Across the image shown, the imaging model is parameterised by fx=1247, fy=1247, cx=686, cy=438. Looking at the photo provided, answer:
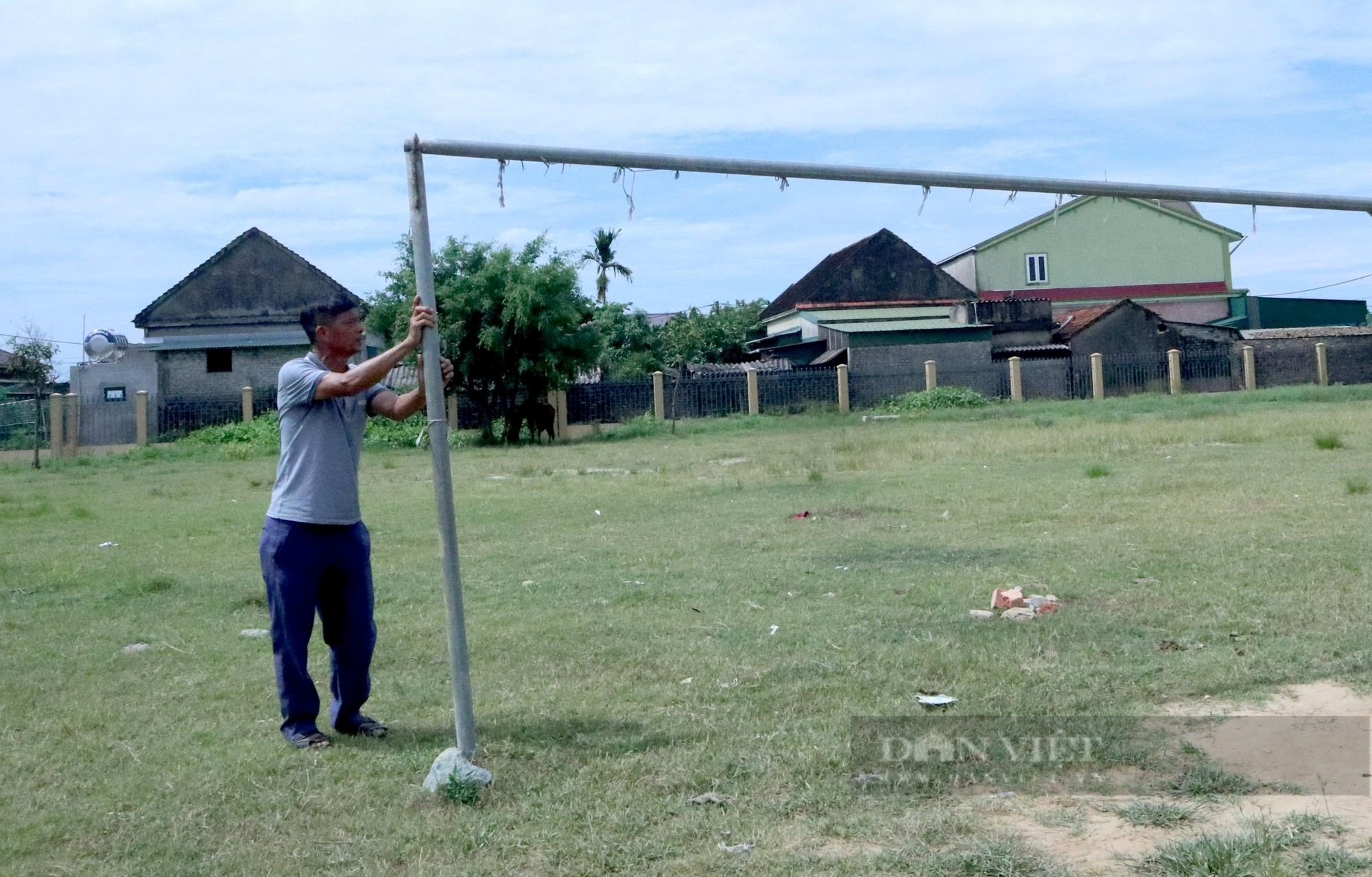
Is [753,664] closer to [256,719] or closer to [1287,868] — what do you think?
[256,719]

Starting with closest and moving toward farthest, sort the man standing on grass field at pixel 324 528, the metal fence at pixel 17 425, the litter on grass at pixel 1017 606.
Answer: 1. the man standing on grass field at pixel 324 528
2. the litter on grass at pixel 1017 606
3. the metal fence at pixel 17 425

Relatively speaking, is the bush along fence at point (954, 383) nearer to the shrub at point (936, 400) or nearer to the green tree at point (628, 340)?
the shrub at point (936, 400)

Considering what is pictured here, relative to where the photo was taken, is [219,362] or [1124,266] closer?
[219,362]

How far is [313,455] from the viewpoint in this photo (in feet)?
16.1

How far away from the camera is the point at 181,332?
1663 inches

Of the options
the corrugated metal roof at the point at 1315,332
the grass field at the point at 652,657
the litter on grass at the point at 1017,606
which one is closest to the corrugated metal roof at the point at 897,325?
the corrugated metal roof at the point at 1315,332

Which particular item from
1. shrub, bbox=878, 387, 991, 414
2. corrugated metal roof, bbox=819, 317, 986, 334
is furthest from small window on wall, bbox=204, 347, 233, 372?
shrub, bbox=878, 387, 991, 414

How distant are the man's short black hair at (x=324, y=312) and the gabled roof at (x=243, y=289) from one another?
126ft

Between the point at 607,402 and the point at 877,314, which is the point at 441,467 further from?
the point at 877,314

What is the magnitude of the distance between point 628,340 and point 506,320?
857 inches

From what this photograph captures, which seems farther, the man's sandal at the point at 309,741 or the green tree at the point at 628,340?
the green tree at the point at 628,340

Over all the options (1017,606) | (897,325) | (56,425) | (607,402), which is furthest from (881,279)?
(1017,606)

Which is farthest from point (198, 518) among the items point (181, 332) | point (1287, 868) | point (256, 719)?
point (181, 332)

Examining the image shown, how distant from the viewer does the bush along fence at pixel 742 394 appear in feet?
106
